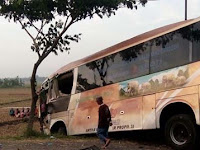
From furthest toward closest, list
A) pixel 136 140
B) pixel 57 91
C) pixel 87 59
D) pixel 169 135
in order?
pixel 57 91 < pixel 87 59 < pixel 136 140 < pixel 169 135

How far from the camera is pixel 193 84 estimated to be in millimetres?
9719

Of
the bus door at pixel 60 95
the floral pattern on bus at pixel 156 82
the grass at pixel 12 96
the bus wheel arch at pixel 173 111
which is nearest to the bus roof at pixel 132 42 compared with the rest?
the bus door at pixel 60 95

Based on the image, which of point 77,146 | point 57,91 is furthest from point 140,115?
point 57,91

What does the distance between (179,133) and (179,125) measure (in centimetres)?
24

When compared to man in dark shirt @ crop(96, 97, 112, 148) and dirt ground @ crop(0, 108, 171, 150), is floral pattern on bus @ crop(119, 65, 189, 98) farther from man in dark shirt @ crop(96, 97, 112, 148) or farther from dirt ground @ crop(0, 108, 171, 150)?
dirt ground @ crop(0, 108, 171, 150)

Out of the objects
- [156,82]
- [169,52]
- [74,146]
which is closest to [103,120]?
[74,146]

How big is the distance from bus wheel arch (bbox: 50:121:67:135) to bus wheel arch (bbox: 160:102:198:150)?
531 centimetres

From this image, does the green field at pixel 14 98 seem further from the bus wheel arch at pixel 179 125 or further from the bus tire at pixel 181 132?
the bus tire at pixel 181 132

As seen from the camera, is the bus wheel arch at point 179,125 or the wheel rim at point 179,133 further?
the wheel rim at point 179,133

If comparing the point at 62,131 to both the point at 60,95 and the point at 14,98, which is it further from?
the point at 14,98

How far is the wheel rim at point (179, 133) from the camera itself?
10.1m

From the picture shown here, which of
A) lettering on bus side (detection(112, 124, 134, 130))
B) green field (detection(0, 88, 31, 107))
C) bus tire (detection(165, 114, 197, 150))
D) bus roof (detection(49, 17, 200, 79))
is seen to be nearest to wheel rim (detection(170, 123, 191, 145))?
bus tire (detection(165, 114, 197, 150))

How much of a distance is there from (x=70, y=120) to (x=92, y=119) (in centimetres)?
144

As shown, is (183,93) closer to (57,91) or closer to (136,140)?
(136,140)
